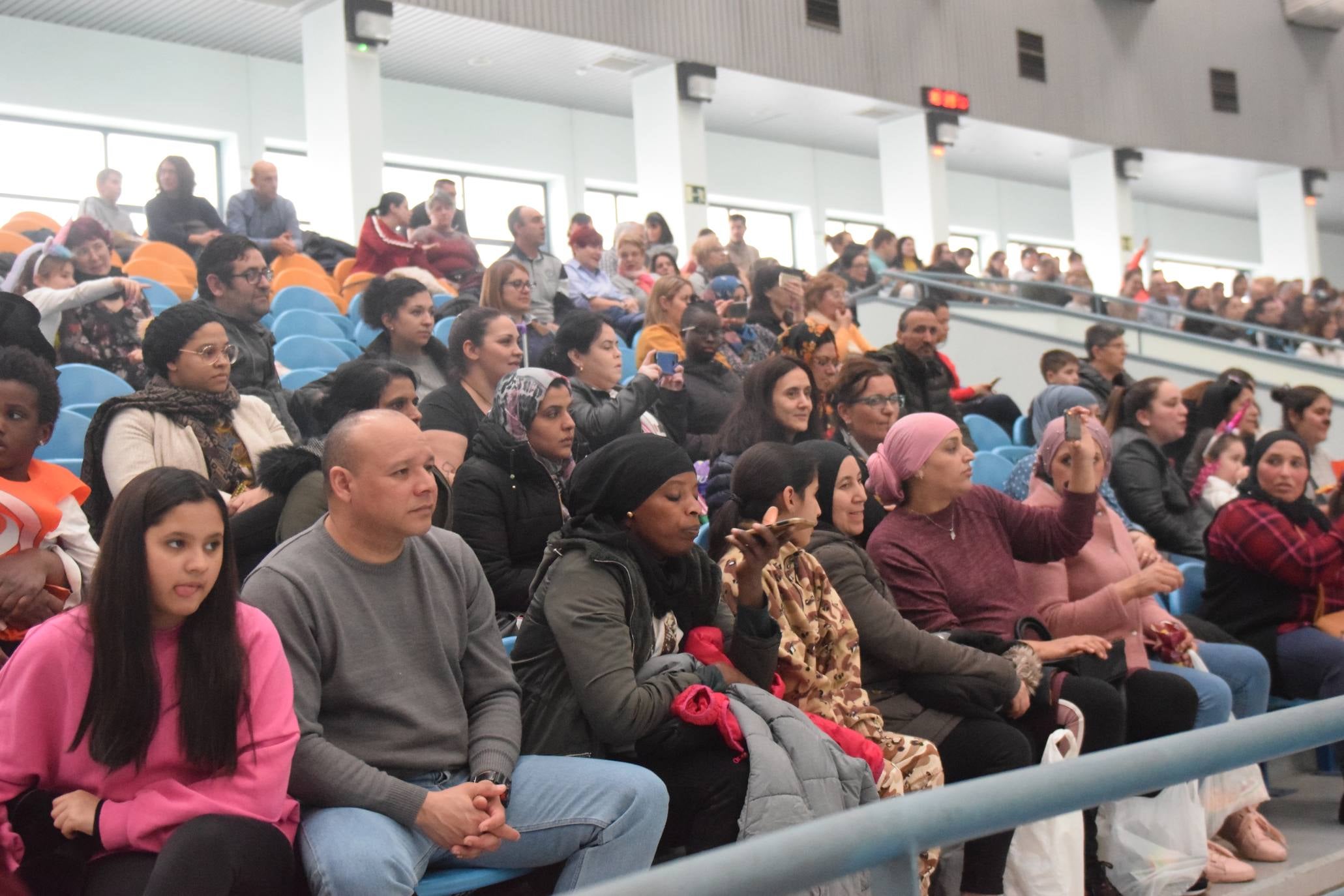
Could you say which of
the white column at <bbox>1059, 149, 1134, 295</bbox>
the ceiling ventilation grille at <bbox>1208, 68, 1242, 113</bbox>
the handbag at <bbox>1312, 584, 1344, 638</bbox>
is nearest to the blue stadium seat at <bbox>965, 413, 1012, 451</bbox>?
the handbag at <bbox>1312, 584, 1344, 638</bbox>

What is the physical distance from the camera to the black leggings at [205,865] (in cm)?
176

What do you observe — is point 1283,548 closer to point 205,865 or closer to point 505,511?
point 505,511

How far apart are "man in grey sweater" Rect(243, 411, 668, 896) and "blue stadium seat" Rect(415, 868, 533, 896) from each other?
0.02 m

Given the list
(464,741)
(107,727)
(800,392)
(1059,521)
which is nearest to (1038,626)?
(1059,521)

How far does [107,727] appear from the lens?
→ 185 cm

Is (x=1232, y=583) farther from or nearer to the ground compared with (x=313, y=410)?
nearer to the ground

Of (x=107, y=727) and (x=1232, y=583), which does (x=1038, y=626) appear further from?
(x=107, y=727)

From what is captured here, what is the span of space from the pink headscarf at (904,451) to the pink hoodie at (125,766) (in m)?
1.81

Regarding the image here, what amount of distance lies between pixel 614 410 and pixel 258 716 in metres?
2.10

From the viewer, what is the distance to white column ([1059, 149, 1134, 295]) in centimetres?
1536

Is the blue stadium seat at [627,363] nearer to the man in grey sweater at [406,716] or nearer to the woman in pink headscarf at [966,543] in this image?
the woman in pink headscarf at [966,543]

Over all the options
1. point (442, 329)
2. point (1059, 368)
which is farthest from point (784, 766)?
point (1059, 368)

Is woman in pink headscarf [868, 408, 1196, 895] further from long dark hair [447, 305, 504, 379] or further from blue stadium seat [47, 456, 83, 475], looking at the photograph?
blue stadium seat [47, 456, 83, 475]

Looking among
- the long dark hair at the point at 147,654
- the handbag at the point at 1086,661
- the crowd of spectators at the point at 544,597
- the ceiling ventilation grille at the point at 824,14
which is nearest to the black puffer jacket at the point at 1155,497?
the crowd of spectators at the point at 544,597
